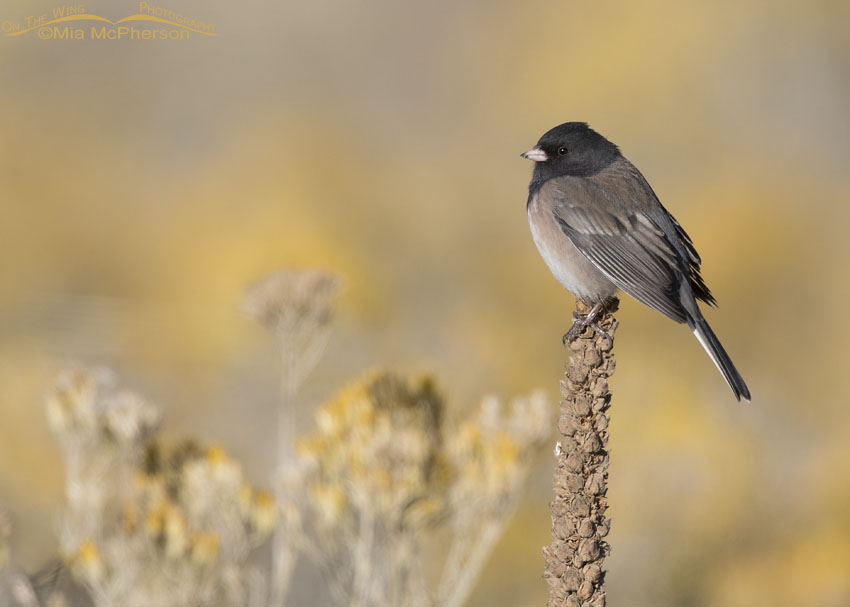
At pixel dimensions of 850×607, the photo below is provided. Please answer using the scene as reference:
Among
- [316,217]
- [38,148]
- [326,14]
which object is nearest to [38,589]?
[316,217]

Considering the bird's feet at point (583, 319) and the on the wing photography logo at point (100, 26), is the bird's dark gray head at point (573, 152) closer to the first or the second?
the bird's feet at point (583, 319)

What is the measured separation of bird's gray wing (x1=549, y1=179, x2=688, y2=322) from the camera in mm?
2326

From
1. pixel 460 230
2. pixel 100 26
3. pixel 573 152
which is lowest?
pixel 573 152

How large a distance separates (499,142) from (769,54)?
265cm

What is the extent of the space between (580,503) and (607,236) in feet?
3.89

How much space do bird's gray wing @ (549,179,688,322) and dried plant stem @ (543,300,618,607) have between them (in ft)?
3.05

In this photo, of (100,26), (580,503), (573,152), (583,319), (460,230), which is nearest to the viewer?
(580,503)

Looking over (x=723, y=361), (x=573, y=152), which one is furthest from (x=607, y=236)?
(x=723, y=361)

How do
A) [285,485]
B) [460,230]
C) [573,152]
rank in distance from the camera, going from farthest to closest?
[460,230]
[573,152]
[285,485]

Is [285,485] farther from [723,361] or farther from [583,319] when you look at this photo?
[723,361]

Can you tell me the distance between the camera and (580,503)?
4.47 ft

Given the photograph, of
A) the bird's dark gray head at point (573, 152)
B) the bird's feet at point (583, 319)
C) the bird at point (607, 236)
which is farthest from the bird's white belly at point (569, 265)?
the bird's feet at point (583, 319)

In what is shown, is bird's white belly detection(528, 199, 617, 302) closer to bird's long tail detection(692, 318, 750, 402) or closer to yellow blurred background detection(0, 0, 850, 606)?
bird's long tail detection(692, 318, 750, 402)

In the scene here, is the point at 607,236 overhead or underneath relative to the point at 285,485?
overhead
